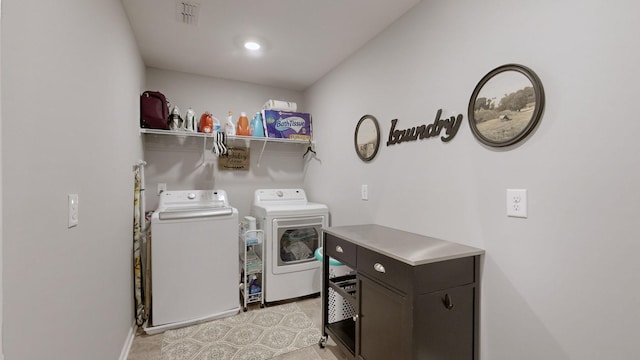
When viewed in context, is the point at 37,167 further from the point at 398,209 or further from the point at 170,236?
the point at 398,209

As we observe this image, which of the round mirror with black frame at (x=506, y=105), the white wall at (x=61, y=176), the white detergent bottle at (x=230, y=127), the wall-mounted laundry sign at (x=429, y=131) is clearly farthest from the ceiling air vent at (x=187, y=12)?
the round mirror with black frame at (x=506, y=105)

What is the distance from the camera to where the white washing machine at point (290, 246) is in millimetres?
2629

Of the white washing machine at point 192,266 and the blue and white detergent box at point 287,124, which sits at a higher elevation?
the blue and white detergent box at point 287,124

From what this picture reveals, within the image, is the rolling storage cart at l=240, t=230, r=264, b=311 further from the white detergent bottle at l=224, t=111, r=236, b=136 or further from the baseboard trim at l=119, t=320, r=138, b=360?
the white detergent bottle at l=224, t=111, r=236, b=136

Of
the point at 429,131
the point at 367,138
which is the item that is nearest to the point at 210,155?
the point at 367,138

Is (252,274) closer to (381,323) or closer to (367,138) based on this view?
(381,323)

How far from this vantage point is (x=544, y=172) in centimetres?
119

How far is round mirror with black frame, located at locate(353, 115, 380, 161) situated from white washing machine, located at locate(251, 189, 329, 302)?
773mm

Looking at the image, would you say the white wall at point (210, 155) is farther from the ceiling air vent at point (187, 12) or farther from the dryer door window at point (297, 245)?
the ceiling air vent at point (187, 12)

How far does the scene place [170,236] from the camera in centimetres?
228

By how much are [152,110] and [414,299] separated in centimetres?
259

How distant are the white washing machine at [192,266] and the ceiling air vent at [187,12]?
4.83 ft

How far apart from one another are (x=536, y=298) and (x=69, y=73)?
213 centimetres

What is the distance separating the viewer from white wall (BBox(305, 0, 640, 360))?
991 millimetres
